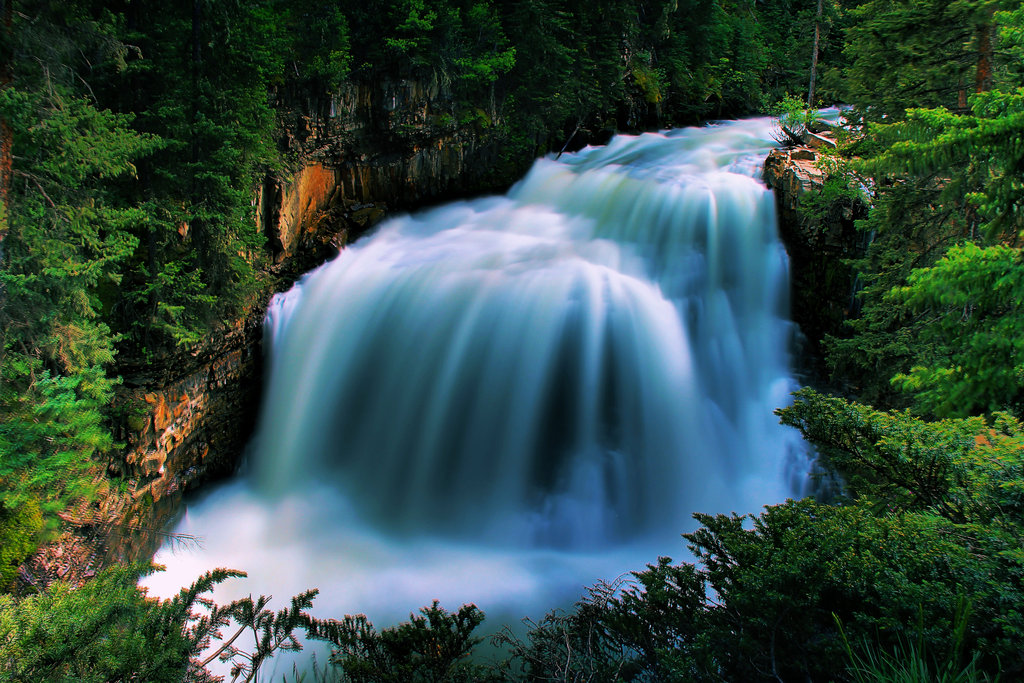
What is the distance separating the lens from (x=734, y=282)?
10.3 meters

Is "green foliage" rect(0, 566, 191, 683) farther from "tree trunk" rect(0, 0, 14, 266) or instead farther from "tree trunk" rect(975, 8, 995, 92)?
"tree trunk" rect(975, 8, 995, 92)

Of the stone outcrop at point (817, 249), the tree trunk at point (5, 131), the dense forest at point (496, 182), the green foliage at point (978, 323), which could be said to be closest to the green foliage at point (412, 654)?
the dense forest at point (496, 182)

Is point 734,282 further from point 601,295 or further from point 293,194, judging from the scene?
point 293,194

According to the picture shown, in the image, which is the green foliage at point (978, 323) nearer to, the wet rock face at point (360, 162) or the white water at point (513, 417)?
the white water at point (513, 417)

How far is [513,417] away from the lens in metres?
9.13

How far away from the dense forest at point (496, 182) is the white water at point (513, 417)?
871 mm

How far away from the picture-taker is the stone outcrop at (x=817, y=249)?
9609mm

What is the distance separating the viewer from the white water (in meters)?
8.23

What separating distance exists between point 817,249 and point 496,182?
8.13m

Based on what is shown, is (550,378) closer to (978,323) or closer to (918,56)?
(978,323)

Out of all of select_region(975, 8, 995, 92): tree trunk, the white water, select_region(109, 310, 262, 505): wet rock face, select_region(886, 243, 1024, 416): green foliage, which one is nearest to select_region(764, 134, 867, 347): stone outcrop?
the white water

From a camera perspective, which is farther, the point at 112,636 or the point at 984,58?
the point at 984,58

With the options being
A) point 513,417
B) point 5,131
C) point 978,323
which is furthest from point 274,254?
point 978,323

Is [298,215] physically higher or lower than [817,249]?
higher
